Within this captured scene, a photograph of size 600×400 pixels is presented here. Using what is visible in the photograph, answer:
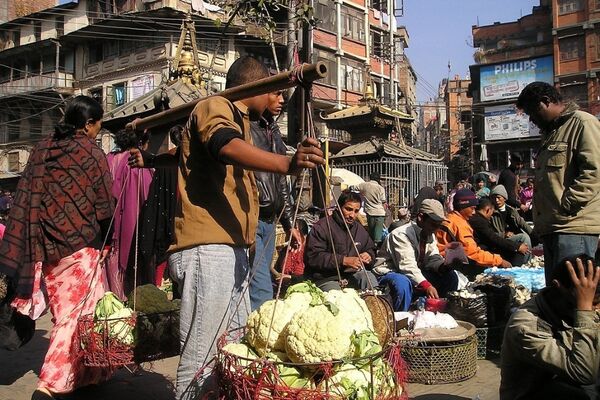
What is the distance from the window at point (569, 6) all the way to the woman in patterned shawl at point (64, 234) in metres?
43.1

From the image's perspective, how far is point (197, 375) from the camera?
7.59 feet

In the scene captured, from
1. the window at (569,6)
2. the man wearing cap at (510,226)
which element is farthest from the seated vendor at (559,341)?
the window at (569,6)

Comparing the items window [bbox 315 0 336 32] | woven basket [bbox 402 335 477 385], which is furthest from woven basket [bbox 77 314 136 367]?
window [bbox 315 0 336 32]

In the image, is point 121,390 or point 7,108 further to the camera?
point 7,108

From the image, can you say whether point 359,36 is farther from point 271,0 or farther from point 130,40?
point 271,0

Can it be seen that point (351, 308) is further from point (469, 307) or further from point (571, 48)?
point (571, 48)

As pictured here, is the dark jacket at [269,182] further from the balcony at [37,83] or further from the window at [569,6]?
the window at [569,6]

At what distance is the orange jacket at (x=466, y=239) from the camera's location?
5953 millimetres

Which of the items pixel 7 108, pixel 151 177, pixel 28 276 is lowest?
pixel 28 276

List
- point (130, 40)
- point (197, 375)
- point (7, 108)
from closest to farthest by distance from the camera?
point (197, 375) → point (130, 40) → point (7, 108)

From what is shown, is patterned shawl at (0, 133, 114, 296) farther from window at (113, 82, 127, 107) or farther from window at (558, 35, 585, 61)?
window at (558, 35, 585, 61)

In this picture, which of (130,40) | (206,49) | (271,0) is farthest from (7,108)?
(271,0)

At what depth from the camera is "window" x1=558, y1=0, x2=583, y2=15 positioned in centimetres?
3891

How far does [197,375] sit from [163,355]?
1382 millimetres
